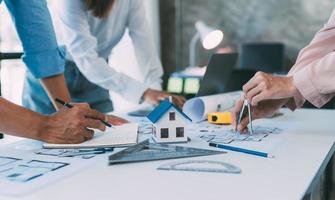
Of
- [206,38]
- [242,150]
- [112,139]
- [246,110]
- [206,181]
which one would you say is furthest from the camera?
[206,38]

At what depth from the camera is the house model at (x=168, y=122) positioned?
1066 mm

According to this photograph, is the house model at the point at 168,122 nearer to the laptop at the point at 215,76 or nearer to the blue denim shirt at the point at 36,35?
the laptop at the point at 215,76

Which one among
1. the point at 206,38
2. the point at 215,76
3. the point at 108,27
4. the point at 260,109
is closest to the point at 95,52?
the point at 108,27

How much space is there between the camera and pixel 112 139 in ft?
3.55

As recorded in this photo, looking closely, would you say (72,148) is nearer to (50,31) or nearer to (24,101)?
(50,31)

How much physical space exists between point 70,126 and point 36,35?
481 millimetres

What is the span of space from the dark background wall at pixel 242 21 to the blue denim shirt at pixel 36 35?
7.22 feet

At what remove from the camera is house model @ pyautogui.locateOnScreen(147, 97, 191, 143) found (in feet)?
3.50

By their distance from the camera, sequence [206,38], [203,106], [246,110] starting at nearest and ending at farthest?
1. [246,110]
2. [203,106]
3. [206,38]

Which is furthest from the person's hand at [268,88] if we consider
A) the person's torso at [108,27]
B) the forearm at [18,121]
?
the person's torso at [108,27]

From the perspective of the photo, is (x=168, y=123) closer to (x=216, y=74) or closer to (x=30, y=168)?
(x=30, y=168)

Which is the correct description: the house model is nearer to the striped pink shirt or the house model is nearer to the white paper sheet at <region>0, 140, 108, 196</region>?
the white paper sheet at <region>0, 140, 108, 196</region>

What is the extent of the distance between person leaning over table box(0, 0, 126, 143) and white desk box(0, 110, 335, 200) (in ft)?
0.65

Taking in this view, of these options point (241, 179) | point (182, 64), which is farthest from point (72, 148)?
point (182, 64)
